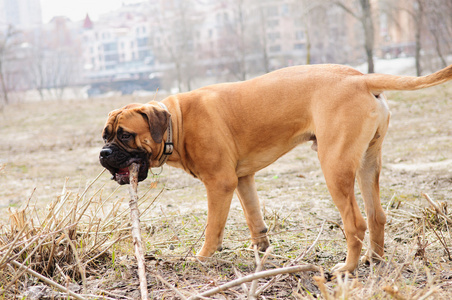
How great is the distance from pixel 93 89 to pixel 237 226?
58.2 meters

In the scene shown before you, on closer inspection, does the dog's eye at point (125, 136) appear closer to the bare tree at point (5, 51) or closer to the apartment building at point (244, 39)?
the bare tree at point (5, 51)

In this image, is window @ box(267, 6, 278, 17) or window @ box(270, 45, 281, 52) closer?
window @ box(267, 6, 278, 17)

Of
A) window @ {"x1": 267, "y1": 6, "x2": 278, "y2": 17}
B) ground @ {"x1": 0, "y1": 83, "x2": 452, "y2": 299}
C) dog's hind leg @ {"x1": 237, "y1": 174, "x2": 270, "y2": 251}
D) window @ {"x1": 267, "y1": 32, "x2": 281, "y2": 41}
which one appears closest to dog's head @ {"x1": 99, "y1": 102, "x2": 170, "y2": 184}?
ground @ {"x1": 0, "y1": 83, "x2": 452, "y2": 299}

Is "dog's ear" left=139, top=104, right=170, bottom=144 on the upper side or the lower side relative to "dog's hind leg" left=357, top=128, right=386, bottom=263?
upper

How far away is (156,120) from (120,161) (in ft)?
1.52

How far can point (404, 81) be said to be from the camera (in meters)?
3.42

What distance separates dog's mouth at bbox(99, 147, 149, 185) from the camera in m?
3.84

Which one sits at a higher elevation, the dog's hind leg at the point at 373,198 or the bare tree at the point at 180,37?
the bare tree at the point at 180,37

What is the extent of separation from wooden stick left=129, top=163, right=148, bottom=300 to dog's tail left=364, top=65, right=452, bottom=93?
2010mm

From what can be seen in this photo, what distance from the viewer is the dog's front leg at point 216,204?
4012 millimetres

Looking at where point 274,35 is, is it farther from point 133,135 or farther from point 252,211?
point 133,135

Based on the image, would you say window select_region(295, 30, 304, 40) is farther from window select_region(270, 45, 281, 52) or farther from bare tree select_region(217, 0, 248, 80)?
bare tree select_region(217, 0, 248, 80)

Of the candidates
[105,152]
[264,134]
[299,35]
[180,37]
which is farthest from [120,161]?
[299,35]

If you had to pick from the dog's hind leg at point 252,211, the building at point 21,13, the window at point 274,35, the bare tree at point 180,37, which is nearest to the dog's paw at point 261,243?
the dog's hind leg at point 252,211
